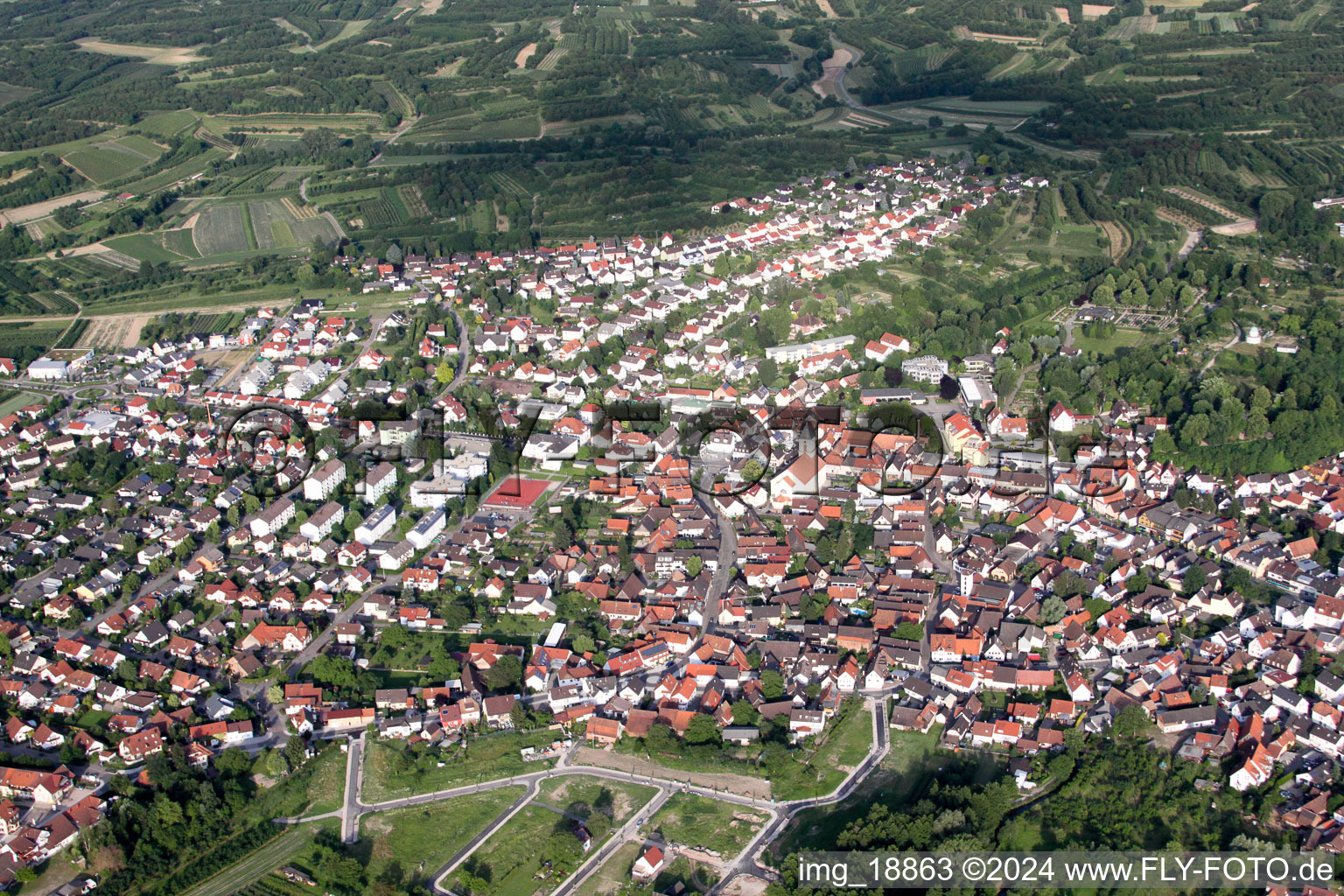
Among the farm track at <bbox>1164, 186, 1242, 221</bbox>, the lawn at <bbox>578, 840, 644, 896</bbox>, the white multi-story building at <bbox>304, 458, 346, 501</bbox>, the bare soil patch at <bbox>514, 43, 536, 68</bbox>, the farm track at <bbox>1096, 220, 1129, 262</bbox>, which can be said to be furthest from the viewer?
the bare soil patch at <bbox>514, 43, 536, 68</bbox>

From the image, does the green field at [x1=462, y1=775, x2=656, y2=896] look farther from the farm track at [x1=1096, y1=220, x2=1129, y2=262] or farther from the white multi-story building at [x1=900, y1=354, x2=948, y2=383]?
the farm track at [x1=1096, y1=220, x2=1129, y2=262]

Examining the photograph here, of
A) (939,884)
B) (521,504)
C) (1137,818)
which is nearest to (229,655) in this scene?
(521,504)

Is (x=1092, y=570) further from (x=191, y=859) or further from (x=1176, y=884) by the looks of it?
(x=191, y=859)

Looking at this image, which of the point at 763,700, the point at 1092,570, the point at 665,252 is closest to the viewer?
the point at 763,700

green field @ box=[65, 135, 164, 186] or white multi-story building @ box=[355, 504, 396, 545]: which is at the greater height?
green field @ box=[65, 135, 164, 186]

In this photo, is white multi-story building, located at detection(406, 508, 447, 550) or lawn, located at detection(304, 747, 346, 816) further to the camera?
white multi-story building, located at detection(406, 508, 447, 550)

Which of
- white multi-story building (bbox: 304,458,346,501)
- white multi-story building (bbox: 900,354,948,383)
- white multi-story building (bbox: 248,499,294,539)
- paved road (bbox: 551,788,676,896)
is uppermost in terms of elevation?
white multi-story building (bbox: 304,458,346,501)

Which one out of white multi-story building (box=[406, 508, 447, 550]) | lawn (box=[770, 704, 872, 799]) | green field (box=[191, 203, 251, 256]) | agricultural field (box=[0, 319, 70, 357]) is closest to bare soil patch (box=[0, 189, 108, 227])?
green field (box=[191, 203, 251, 256])
